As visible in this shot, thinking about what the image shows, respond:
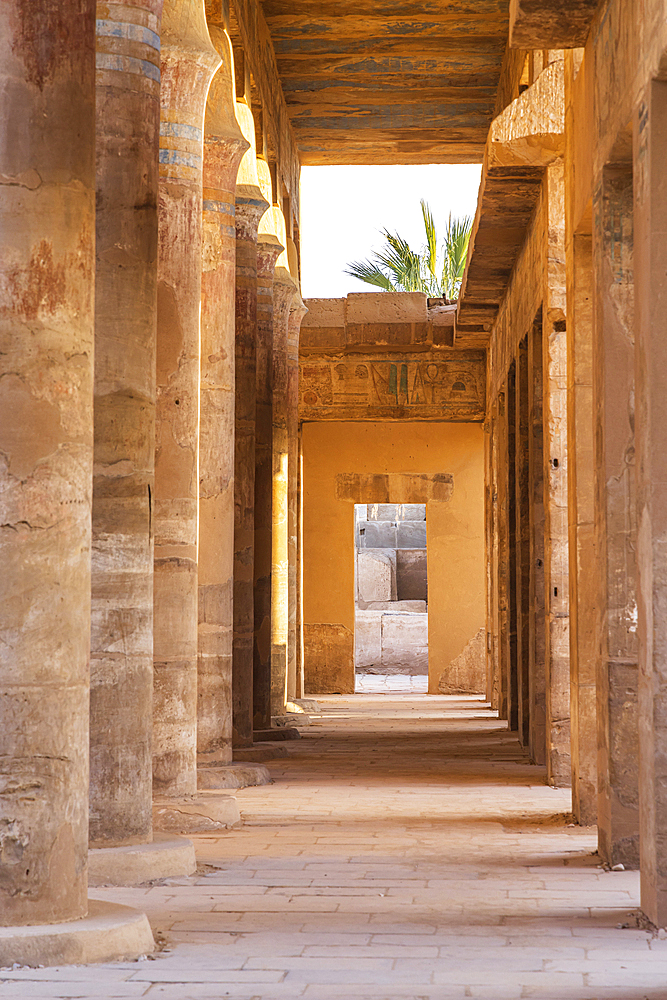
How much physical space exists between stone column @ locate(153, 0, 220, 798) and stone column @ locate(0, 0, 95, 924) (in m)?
2.80

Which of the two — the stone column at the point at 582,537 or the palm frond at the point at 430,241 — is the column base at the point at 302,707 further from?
the palm frond at the point at 430,241

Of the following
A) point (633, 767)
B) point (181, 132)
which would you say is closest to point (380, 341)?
point (181, 132)

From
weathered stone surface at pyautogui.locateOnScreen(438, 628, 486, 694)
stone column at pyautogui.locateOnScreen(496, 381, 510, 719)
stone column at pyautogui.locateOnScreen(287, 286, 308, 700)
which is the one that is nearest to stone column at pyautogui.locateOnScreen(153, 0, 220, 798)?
stone column at pyautogui.locateOnScreen(496, 381, 510, 719)

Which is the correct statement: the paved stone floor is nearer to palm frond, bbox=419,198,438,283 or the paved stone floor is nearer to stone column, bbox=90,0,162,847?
stone column, bbox=90,0,162,847

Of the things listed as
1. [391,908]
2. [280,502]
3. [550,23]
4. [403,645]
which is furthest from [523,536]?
[403,645]

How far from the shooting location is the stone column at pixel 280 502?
15.0m

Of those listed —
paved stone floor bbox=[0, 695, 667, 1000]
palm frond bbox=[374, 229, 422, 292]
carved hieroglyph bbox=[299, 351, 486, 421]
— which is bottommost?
paved stone floor bbox=[0, 695, 667, 1000]

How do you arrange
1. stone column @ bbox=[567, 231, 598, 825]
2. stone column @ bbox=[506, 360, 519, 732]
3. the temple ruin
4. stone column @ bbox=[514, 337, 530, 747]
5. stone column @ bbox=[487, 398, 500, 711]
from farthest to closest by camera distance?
stone column @ bbox=[487, 398, 500, 711]
stone column @ bbox=[506, 360, 519, 732]
stone column @ bbox=[514, 337, 530, 747]
stone column @ bbox=[567, 231, 598, 825]
the temple ruin

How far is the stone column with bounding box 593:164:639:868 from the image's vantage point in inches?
243

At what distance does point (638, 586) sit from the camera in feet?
17.5

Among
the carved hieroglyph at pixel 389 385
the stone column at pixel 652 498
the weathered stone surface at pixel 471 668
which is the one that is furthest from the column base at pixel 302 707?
the stone column at pixel 652 498

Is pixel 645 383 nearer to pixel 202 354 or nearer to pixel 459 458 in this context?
pixel 202 354

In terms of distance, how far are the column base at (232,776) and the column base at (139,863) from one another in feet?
8.98

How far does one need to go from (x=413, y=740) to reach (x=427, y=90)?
805 centimetres
